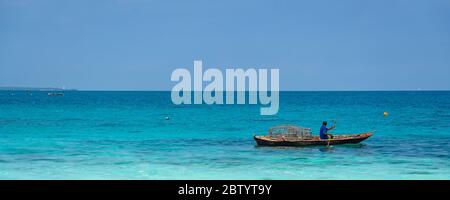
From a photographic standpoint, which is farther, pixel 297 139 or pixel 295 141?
pixel 297 139

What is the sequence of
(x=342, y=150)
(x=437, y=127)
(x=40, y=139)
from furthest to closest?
(x=437, y=127) → (x=40, y=139) → (x=342, y=150)

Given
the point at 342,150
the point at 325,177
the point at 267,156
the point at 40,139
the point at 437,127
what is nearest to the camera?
the point at 325,177

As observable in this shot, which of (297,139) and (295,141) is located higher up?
(297,139)

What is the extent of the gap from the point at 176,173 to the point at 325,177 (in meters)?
5.51

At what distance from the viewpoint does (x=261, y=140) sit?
29.7m

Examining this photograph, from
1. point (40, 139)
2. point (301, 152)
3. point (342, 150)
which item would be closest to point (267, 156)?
point (301, 152)

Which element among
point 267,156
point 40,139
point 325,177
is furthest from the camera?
point 40,139

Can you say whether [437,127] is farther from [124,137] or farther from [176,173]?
[176,173]
